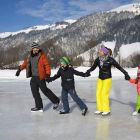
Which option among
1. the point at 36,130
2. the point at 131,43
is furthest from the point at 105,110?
the point at 131,43

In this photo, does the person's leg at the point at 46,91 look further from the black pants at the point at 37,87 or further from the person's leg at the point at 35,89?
the person's leg at the point at 35,89

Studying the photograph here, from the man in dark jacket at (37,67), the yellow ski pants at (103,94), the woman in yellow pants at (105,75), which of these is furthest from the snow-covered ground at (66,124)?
the man in dark jacket at (37,67)

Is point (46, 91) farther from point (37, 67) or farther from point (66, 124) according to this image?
point (66, 124)

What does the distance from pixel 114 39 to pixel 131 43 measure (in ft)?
61.3

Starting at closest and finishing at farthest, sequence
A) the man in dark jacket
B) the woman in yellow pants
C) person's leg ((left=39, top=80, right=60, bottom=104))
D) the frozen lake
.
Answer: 1. the frozen lake
2. the woman in yellow pants
3. the man in dark jacket
4. person's leg ((left=39, top=80, right=60, bottom=104))

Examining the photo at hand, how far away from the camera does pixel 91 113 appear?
23.0 feet

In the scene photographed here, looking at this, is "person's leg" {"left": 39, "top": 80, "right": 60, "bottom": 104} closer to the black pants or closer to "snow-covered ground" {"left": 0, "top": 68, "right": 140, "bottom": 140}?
the black pants

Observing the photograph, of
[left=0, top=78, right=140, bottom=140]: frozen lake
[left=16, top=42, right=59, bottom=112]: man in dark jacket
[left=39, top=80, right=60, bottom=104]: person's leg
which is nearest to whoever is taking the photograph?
[left=0, top=78, right=140, bottom=140]: frozen lake

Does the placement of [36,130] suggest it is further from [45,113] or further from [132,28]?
[132,28]

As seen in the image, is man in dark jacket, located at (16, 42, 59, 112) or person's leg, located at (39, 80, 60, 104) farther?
person's leg, located at (39, 80, 60, 104)

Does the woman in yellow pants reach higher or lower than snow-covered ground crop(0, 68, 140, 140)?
higher

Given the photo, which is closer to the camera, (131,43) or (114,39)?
(131,43)

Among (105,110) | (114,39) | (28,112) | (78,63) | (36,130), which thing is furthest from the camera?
(114,39)

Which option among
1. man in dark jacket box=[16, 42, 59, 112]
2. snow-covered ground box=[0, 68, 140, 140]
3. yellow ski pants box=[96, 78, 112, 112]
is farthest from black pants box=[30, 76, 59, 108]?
yellow ski pants box=[96, 78, 112, 112]
